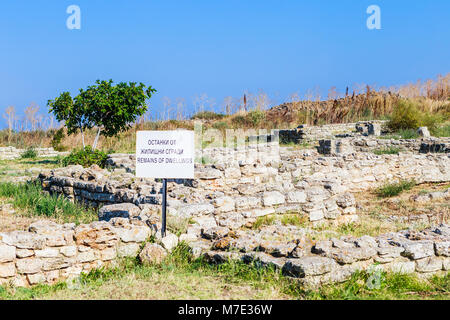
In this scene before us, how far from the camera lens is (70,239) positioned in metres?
4.70

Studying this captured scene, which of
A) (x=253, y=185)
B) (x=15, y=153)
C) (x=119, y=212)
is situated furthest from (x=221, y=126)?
(x=119, y=212)

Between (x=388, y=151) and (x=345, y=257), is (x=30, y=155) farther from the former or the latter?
(x=345, y=257)

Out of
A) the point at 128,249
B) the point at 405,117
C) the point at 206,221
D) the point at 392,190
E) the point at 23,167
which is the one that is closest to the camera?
the point at 128,249

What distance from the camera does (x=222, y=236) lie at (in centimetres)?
538

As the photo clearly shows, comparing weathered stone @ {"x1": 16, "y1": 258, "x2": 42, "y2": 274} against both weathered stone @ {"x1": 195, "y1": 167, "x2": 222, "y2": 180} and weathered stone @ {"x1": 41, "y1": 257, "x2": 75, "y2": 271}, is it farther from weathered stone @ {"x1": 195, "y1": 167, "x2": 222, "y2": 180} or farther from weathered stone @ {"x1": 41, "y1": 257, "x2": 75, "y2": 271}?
weathered stone @ {"x1": 195, "y1": 167, "x2": 222, "y2": 180}

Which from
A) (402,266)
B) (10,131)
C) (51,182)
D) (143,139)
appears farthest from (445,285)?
(10,131)

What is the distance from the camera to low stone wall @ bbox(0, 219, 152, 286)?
437 cm

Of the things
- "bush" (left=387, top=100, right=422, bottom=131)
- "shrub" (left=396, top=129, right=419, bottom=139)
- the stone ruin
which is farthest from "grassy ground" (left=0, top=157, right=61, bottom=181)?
"bush" (left=387, top=100, right=422, bottom=131)

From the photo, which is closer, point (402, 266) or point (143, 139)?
point (402, 266)

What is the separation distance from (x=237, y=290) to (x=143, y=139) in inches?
95.6

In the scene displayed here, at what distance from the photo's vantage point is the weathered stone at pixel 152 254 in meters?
4.84

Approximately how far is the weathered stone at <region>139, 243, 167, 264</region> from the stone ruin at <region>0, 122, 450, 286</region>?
0.05 ft

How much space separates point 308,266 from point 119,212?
339cm
